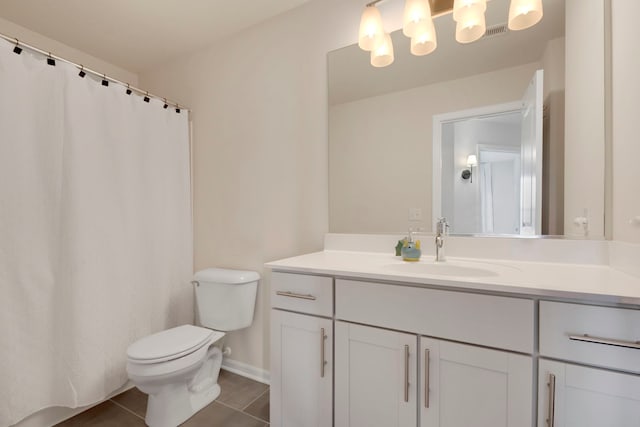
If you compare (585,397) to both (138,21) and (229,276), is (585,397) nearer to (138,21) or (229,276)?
(229,276)

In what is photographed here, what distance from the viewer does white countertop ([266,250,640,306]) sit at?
786 mm

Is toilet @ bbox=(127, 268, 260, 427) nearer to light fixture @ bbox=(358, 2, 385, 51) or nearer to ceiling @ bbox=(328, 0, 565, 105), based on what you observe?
ceiling @ bbox=(328, 0, 565, 105)

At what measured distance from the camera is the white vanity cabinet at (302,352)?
1.17 meters

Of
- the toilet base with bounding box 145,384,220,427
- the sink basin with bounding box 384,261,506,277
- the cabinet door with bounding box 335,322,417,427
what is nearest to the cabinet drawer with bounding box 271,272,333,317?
the cabinet door with bounding box 335,322,417,427

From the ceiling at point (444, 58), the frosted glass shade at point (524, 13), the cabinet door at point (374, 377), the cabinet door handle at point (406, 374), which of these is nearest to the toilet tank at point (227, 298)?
the cabinet door at point (374, 377)

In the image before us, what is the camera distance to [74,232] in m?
1.53

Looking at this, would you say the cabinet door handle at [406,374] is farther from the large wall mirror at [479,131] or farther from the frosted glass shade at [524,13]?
the frosted glass shade at [524,13]

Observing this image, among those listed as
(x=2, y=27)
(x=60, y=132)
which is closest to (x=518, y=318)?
(x=60, y=132)

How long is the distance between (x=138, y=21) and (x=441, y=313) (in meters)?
2.41

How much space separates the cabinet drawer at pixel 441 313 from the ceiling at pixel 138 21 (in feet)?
5.77

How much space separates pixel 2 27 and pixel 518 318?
310cm

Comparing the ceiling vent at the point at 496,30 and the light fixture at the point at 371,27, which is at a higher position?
the light fixture at the point at 371,27


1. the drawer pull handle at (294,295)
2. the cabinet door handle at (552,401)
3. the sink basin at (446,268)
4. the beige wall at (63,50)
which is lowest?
the cabinet door handle at (552,401)

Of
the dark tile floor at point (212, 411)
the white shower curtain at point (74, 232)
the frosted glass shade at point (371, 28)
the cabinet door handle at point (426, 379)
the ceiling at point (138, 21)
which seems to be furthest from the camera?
the ceiling at point (138, 21)
